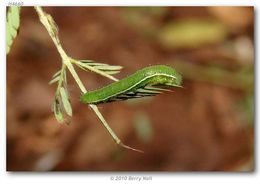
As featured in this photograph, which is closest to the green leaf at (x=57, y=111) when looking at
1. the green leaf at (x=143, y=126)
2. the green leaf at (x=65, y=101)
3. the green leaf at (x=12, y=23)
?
the green leaf at (x=65, y=101)

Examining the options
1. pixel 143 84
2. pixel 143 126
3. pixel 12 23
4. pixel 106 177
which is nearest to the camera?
pixel 143 84

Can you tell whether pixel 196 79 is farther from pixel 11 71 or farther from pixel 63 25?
pixel 11 71

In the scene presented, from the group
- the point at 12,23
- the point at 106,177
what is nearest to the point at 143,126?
the point at 106,177

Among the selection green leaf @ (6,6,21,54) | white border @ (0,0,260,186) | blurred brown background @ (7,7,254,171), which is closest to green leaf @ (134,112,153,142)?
blurred brown background @ (7,7,254,171)

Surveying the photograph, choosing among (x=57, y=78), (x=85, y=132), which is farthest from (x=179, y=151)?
(x=57, y=78)

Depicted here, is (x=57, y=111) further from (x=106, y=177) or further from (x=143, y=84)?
(x=106, y=177)

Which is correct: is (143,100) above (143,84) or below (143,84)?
above
